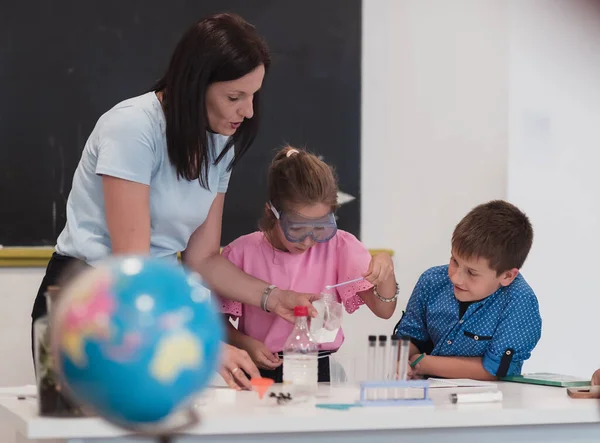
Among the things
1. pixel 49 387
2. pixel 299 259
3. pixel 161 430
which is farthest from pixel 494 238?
pixel 161 430

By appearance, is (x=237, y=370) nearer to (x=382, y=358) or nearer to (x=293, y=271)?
(x=382, y=358)

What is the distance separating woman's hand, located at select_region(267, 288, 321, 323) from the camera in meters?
2.16

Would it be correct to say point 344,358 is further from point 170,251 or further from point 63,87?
point 63,87

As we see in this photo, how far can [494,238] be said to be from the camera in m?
2.31

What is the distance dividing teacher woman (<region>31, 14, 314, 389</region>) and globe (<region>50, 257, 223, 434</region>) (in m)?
1.05

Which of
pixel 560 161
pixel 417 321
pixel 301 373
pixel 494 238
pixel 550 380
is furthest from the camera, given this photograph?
pixel 560 161

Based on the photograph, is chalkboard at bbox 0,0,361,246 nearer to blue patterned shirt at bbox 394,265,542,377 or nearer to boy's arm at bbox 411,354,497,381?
blue patterned shirt at bbox 394,265,542,377

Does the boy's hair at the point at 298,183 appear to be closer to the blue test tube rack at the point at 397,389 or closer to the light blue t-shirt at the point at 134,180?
the light blue t-shirt at the point at 134,180

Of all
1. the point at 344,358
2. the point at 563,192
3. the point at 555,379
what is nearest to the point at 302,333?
the point at 344,358

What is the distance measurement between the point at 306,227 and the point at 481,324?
0.56m

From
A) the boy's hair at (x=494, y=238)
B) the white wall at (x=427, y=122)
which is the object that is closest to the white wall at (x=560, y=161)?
the white wall at (x=427, y=122)

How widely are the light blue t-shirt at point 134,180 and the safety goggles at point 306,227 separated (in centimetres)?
28

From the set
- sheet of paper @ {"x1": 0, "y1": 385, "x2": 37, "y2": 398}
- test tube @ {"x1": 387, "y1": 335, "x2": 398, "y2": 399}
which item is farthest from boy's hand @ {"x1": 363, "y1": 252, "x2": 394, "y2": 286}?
sheet of paper @ {"x1": 0, "y1": 385, "x2": 37, "y2": 398}

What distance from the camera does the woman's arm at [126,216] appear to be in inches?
69.3
